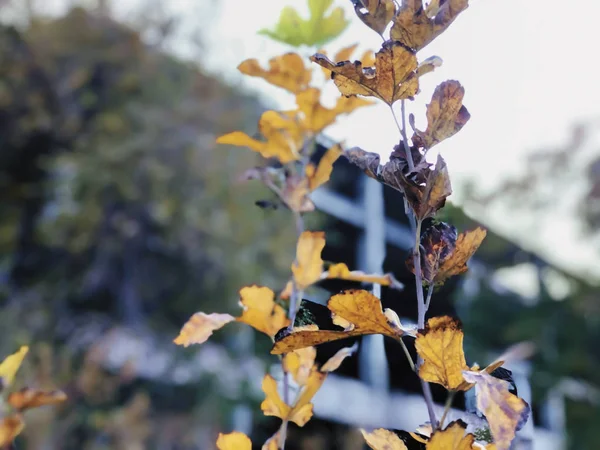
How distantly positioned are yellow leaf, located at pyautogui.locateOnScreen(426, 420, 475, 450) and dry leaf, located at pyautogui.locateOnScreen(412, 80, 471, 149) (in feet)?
0.50

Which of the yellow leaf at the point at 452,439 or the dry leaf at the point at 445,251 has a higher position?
the dry leaf at the point at 445,251

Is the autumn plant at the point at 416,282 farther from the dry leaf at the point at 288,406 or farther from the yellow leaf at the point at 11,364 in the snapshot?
the yellow leaf at the point at 11,364

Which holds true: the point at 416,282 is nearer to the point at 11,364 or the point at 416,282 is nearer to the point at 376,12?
the point at 376,12

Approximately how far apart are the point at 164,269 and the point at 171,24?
1967 mm

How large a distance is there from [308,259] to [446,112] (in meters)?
0.15

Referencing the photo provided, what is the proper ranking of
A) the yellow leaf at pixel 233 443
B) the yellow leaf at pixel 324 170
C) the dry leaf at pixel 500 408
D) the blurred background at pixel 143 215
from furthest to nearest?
the blurred background at pixel 143 215, the yellow leaf at pixel 324 170, the yellow leaf at pixel 233 443, the dry leaf at pixel 500 408

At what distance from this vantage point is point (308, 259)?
1.26 feet

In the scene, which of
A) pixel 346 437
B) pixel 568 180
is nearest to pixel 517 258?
pixel 568 180

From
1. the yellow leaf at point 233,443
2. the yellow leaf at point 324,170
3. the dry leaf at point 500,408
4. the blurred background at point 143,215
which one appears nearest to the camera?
the dry leaf at point 500,408

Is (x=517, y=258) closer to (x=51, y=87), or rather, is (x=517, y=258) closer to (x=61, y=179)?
(x=61, y=179)

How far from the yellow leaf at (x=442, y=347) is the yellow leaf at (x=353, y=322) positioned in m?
0.02

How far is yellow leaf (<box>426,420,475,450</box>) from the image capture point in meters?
0.24

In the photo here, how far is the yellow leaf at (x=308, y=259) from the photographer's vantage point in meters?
0.37

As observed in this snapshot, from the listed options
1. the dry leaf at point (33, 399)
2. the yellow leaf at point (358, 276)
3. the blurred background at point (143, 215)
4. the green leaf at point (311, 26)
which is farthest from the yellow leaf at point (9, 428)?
the blurred background at point (143, 215)
